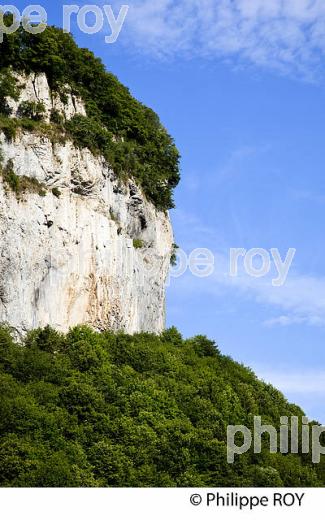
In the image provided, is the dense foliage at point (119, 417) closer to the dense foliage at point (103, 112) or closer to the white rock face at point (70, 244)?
the white rock face at point (70, 244)

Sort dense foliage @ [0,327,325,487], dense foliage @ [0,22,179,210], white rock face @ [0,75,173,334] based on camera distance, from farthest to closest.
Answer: dense foliage @ [0,22,179,210]
white rock face @ [0,75,173,334]
dense foliage @ [0,327,325,487]

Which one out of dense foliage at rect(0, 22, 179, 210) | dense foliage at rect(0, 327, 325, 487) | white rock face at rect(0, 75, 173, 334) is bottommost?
dense foliage at rect(0, 327, 325, 487)

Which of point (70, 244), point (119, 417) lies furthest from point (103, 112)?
point (119, 417)

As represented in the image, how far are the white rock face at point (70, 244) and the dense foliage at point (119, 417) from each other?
1.62m

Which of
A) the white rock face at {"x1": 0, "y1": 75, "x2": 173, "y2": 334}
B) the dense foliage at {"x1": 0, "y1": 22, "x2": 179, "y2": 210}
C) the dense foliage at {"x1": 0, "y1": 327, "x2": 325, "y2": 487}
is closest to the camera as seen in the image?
the dense foliage at {"x1": 0, "y1": 327, "x2": 325, "y2": 487}

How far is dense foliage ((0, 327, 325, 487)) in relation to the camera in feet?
126

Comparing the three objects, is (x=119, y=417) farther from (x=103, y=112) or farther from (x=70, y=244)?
(x=103, y=112)

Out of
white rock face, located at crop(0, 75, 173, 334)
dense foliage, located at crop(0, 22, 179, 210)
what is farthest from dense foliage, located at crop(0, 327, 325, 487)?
dense foliage, located at crop(0, 22, 179, 210)

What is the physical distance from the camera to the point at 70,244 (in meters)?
50.1

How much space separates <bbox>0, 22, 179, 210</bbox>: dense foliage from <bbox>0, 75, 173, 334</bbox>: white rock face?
0.98 m

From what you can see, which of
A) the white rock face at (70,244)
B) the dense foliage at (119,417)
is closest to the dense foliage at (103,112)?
the white rock face at (70,244)

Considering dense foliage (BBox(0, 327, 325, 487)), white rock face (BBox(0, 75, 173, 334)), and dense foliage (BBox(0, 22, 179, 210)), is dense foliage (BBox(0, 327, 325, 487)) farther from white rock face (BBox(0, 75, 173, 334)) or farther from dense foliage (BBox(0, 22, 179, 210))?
dense foliage (BBox(0, 22, 179, 210))

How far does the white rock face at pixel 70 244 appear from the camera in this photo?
46.6 metres

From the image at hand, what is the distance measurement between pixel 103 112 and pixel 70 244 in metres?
11.8
